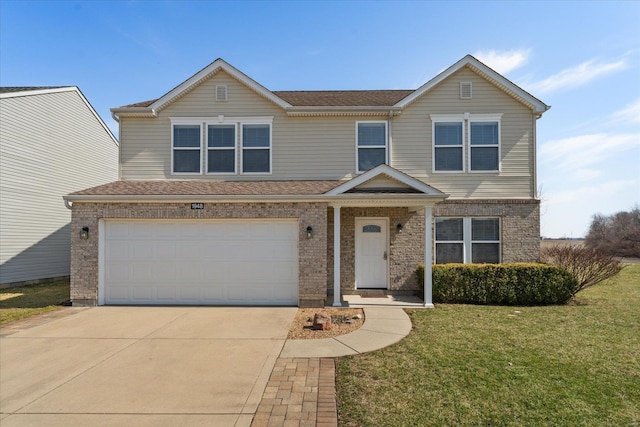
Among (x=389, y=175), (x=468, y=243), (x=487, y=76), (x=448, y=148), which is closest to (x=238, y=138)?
(x=389, y=175)

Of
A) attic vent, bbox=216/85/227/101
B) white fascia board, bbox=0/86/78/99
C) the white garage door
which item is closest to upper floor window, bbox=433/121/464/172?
the white garage door

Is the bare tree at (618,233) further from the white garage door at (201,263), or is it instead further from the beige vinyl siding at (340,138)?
the white garage door at (201,263)

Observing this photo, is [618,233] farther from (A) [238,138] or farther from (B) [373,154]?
(A) [238,138]

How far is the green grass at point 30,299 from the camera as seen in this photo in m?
8.05

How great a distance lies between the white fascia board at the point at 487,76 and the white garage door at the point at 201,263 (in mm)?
5816

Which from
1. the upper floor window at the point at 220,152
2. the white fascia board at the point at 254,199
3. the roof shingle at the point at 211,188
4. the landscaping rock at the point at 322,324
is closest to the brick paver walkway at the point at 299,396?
the landscaping rock at the point at 322,324

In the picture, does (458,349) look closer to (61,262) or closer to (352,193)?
(352,193)

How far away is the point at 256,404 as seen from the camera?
3.80 metres

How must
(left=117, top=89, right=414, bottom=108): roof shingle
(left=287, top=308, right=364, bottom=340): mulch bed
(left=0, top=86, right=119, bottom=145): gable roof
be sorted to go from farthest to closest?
(left=0, top=86, right=119, bottom=145): gable roof → (left=117, top=89, right=414, bottom=108): roof shingle → (left=287, top=308, right=364, bottom=340): mulch bed

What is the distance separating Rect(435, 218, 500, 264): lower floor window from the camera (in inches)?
408

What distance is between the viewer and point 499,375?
4.50 meters

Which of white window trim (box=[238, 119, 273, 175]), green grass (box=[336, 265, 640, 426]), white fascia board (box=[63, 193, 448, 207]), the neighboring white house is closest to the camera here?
green grass (box=[336, 265, 640, 426])

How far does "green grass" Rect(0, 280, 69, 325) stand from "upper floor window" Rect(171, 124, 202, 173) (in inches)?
203

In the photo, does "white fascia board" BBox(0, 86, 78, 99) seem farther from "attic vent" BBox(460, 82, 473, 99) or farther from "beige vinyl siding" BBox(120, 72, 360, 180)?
"attic vent" BBox(460, 82, 473, 99)
